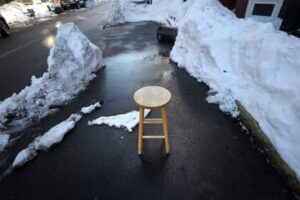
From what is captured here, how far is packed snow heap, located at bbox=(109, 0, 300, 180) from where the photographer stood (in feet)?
9.77

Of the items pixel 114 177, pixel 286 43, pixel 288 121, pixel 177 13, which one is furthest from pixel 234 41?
pixel 177 13

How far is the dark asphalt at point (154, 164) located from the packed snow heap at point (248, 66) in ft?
1.61

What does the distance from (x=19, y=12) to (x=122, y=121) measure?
23117 mm

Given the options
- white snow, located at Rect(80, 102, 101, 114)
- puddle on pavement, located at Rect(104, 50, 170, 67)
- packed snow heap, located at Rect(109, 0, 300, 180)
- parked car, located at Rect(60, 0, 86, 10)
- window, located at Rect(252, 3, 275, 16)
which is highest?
window, located at Rect(252, 3, 275, 16)

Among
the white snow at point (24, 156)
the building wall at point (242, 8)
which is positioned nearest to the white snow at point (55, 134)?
the white snow at point (24, 156)

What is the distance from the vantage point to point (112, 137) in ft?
12.6

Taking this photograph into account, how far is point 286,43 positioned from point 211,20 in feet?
9.76

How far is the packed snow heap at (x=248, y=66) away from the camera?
2.98 metres

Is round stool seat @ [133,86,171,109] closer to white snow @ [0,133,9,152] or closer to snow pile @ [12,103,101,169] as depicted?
snow pile @ [12,103,101,169]

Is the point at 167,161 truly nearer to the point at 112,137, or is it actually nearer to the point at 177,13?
the point at 112,137

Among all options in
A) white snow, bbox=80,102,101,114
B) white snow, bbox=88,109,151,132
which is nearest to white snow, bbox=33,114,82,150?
white snow, bbox=80,102,101,114

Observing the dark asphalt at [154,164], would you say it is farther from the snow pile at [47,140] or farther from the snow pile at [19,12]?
the snow pile at [19,12]

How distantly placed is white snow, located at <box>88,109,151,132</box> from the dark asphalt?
15 cm

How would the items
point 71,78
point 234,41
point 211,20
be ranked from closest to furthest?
point 234,41
point 71,78
point 211,20
